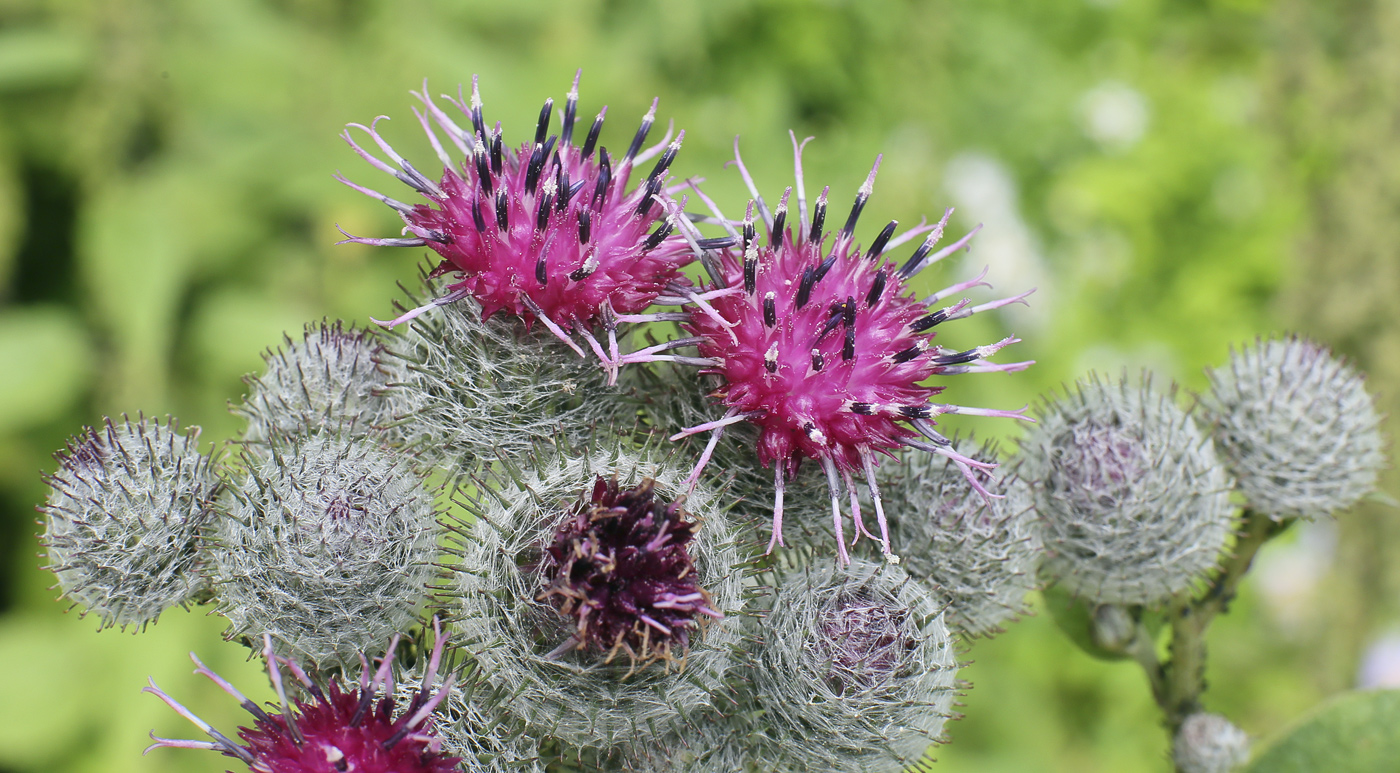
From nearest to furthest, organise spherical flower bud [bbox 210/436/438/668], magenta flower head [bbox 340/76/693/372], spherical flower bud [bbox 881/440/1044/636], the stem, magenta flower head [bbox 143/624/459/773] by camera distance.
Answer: magenta flower head [bbox 143/624/459/773] < spherical flower bud [bbox 210/436/438/668] < magenta flower head [bbox 340/76/693/372] < spherical flower bud [bbox 881/440/1044/636] < the stem

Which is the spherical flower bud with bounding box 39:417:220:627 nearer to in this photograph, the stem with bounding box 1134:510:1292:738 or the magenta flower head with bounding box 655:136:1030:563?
the magenta flower head with bounding box 655:136:1030:563

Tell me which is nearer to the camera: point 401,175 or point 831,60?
point 401,175

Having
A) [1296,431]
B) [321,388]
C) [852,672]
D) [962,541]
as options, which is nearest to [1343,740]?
[1296,431]

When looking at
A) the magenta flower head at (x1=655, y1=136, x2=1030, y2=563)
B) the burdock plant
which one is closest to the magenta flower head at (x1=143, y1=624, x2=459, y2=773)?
the burdock plant

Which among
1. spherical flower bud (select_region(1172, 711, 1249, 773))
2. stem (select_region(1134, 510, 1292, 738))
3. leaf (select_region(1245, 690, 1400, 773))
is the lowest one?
spherical flower bud (select_region(1172, 711, 1249, 773))

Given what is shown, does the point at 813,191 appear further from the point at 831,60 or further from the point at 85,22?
the point at 85,22

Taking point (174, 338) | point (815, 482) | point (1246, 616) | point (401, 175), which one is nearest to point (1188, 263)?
point (1246, 616)

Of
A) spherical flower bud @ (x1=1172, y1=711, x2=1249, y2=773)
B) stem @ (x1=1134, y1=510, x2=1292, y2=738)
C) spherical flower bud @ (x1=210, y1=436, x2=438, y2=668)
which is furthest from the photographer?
stem @ (x1=1134, y1=510, x2=1292, y2=738)
